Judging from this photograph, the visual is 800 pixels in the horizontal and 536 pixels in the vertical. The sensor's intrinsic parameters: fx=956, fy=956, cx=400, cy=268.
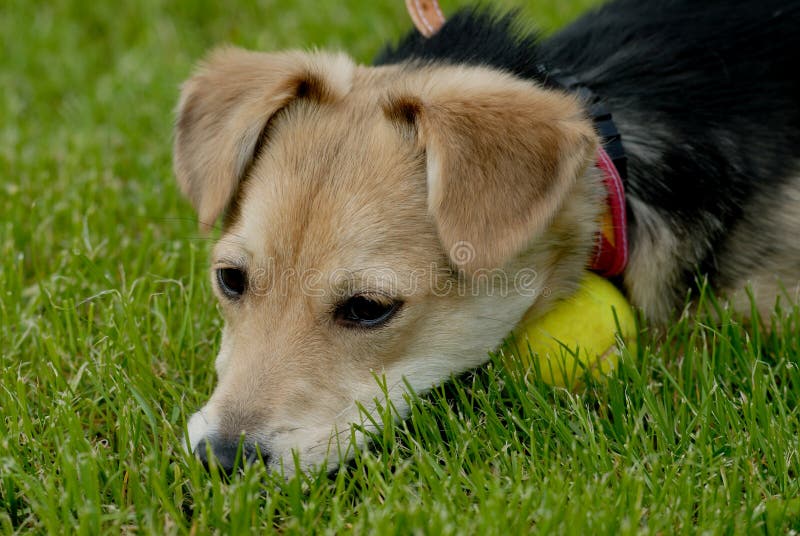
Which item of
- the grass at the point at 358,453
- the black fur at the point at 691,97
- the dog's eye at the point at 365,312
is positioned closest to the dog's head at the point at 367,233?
the dog's eye at the point at 365,312

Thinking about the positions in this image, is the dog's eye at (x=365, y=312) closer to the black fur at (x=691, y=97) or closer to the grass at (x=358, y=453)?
the grass at (x=358, y=453)

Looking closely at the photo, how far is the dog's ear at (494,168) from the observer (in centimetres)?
293

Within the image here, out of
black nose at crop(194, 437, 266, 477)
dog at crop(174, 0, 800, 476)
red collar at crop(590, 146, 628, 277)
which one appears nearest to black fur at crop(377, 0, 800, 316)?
dog at crop(174, 0, 800, 476)

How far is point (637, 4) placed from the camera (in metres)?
4.25

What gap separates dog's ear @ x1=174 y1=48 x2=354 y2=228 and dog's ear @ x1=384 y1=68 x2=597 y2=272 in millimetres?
551

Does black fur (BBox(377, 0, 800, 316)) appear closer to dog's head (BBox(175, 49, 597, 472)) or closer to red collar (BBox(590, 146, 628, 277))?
red collar (BBox(590, 146, 628, 277))

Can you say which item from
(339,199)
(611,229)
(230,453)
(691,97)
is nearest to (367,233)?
(339,199)

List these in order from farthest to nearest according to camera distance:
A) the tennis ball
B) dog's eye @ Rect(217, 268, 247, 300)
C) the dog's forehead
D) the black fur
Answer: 1. the black fur
2. the tennis ball
3. dog's eye @ Rect(217, 268, 247, 300)
4. the dog's forehead

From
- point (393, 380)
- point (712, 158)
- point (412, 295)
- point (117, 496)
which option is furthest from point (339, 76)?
point (117, 496)

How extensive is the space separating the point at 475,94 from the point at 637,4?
1.51 meters

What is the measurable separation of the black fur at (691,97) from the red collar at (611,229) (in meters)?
0.12

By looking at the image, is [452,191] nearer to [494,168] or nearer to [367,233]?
[494,168]

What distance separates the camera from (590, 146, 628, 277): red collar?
3.40 meters

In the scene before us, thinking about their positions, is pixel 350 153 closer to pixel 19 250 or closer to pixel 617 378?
pixel 617 378
